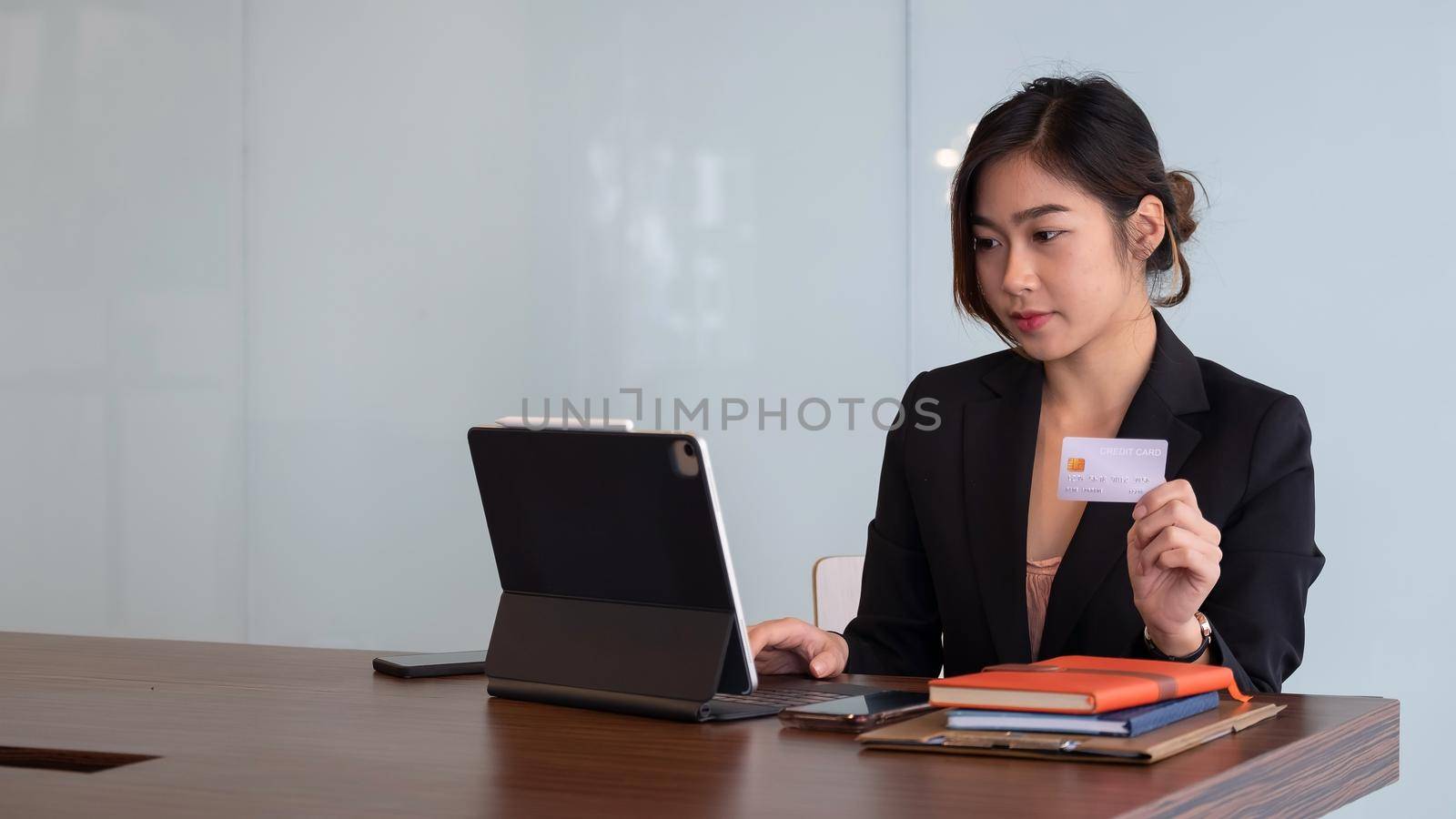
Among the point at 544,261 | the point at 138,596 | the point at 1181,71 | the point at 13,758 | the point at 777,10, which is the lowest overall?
the point at 138,596

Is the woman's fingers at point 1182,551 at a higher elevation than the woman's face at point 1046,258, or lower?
lower

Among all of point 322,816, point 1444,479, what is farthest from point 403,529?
point 322,816

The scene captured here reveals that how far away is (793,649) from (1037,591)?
0.48 metres

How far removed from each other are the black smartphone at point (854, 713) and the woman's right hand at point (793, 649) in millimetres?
228

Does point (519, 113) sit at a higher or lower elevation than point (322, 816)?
higher

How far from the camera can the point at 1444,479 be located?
10.4 ft

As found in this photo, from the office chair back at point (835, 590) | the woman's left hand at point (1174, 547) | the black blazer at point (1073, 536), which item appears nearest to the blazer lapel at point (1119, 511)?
the black blazer at point (1073, 536)

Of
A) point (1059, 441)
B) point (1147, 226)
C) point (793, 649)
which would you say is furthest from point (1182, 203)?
point (793, 649)

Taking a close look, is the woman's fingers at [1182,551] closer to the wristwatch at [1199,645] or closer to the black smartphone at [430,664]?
the wristwatch at [1199,645]

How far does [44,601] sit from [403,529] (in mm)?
1093

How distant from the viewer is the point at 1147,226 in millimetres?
1967

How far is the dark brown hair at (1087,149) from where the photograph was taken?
1894mm

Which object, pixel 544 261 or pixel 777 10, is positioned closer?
pixel 777 10

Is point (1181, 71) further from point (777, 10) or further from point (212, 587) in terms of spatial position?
point (212, 587)
